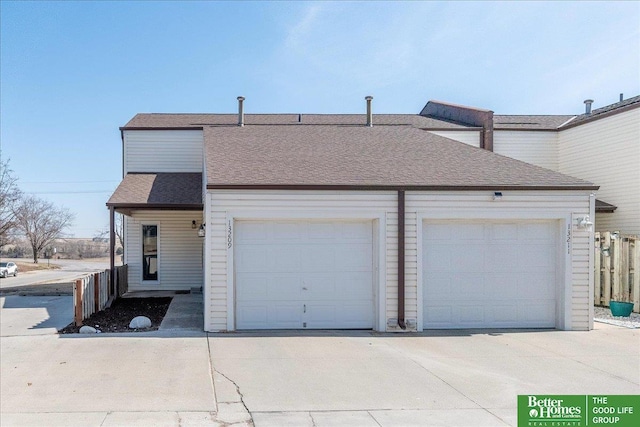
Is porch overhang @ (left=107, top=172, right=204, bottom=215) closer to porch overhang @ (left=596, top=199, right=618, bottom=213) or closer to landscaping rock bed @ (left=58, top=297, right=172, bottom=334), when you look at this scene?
landscaping rock bed @ (left=58, top=297, right=172, bottom=334)

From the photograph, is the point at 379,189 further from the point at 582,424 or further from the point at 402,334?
the point at 582,424

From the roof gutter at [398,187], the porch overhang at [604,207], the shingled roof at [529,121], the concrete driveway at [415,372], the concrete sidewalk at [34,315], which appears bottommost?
the concrete sidewalk at [34,315]

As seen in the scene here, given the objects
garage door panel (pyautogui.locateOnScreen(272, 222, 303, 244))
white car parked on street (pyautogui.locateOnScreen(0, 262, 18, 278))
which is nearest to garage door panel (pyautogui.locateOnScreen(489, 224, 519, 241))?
garage door panel (pyautogui.locateOnScreen(272, 222, 303, 244))

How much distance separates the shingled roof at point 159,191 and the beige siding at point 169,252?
1178mm

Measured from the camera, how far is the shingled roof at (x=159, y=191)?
1377 centimetres

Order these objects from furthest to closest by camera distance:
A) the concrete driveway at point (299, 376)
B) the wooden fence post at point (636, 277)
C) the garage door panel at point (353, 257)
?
the wooden fence post at point (636, 277)
the garage door panel at point (353, 257)
the concrete driveway at point (299, 376)

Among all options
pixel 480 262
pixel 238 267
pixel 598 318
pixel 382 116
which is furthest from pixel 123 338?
pixel 382 116

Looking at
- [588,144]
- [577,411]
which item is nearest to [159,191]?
[577,411]

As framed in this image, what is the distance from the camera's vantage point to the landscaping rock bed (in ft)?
32.4

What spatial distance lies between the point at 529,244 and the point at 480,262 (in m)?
1.13

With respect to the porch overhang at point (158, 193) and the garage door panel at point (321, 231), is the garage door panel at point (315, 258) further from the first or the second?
the porch overhang at point (158, 193)

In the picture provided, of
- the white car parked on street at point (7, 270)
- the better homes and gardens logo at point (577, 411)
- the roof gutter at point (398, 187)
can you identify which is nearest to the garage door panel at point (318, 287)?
the roof gutter at point (398, 187)

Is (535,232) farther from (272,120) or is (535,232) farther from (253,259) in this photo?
(272,120)

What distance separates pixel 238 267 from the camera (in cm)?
968
